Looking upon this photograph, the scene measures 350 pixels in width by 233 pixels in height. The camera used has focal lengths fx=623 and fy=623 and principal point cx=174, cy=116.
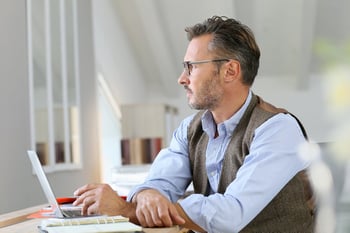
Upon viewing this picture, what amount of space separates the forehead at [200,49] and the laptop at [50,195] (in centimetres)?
55

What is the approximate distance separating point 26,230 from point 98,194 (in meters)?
0.19

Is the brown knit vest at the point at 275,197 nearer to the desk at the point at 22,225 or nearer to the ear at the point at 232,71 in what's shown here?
the ear at the point at 232,71

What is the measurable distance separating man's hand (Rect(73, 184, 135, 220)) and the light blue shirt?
0.42ft

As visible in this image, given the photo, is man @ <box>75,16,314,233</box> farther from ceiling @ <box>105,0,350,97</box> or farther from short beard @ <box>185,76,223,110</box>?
ceiling @ <box>105,0,350,97</box>

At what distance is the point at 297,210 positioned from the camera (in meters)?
1.64

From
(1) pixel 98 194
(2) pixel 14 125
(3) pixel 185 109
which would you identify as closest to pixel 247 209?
(1) pixel 98 194

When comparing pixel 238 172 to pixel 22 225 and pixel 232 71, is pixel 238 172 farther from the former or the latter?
pixel 22 225

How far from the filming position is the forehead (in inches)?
70.9

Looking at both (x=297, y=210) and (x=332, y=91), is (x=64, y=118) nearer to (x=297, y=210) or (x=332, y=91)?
(x=297, y=210)

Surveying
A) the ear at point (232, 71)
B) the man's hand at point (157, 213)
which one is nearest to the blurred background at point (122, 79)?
the ear at point (232, 71)

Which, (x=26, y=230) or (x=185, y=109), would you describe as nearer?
(x=26, y=230)

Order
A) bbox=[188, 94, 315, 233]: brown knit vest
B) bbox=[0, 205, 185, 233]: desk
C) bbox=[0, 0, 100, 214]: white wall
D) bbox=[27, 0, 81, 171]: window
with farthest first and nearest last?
bbox=[27, 0, 81, 171]: window < bbox=[0, 0, 100, 214]: white wall < bbox=[188, 94, 315, 233]: brown knit vest < bbox=[0, 205, 185, 233]: desk

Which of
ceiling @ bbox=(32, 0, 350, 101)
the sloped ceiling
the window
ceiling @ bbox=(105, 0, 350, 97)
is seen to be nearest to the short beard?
the window

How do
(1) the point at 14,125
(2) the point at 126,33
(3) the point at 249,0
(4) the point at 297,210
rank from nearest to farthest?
1. (4) the point at 297,210
2. (1) the point at 14,125
3. (3) the point at 249,0
4. (2) the point at 126,33
